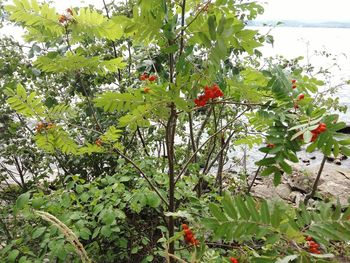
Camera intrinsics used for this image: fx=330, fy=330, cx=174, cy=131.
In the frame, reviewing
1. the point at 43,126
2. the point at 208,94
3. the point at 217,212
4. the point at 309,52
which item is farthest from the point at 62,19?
the point at 309,52

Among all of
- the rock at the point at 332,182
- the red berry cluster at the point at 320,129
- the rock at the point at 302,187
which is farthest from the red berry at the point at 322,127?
the rock at the point at 332,182

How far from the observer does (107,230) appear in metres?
1.69

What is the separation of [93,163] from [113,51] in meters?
1.04

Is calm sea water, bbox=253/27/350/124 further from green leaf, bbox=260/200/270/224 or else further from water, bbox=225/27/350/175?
green leaf, bbox=260/200/270/224

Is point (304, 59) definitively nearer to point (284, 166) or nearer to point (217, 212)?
point (284, 166)

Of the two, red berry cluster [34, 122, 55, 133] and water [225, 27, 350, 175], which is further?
water [225, 27, 350, 175]

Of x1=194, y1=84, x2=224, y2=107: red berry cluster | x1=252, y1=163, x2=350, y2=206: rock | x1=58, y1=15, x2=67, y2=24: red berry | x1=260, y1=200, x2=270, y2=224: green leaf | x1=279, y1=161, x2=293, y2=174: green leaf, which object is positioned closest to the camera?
x1=260, y1=200, x2=270, y2=224: green leaf

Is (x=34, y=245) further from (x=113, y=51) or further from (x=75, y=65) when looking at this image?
(x=113, y=51)

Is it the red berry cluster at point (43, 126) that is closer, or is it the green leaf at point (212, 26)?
the green leaf at point (212, 26)

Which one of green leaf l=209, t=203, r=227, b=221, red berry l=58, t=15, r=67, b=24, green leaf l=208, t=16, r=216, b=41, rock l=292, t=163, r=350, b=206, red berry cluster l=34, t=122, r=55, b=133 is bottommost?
rock l=292, t=163, r=350, b=206

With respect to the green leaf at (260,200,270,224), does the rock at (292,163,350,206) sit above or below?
below

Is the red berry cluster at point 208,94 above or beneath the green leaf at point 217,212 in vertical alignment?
above

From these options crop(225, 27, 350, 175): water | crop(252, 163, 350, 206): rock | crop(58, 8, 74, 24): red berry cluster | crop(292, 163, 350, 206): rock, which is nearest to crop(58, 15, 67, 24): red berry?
crop(58, 8, 74, 24): red berry cluster

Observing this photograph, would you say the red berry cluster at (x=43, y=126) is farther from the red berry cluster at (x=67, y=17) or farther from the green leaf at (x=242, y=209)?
the green leaf at (x=242, y=209)
